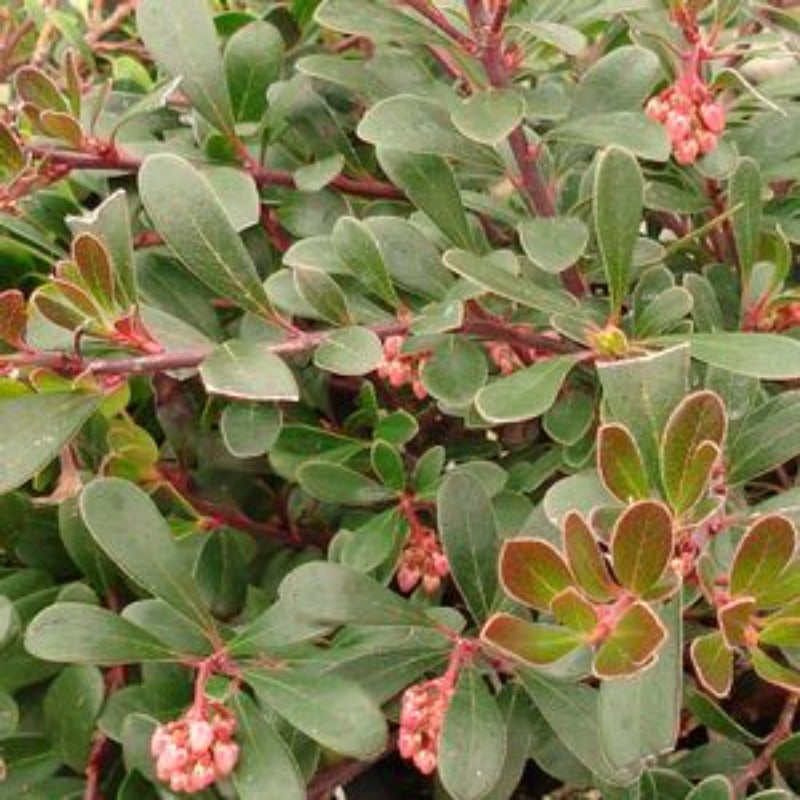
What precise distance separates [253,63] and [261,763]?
506 mm

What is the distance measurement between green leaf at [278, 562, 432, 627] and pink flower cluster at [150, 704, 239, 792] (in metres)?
0.08

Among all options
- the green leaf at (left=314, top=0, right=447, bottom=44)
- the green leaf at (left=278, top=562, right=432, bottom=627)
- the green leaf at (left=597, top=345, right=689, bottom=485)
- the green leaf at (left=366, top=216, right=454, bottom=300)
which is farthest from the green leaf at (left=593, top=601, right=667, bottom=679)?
the green leaf at (left=314, top=0, right=447, bottom=44)

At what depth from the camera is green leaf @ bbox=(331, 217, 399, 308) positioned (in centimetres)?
83

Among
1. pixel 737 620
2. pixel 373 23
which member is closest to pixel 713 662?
pixel 737 620

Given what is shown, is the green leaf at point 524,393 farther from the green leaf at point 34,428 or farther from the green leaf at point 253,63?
the green leaf at point 253,63

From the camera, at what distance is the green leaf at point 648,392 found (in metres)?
0.70

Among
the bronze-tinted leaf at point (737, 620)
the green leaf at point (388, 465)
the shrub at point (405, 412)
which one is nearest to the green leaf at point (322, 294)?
the shrub at point (405, 412)

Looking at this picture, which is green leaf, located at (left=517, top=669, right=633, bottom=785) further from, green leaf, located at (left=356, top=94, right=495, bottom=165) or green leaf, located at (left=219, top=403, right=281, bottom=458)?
green leaf, located at (left=356, top=94, right=495, bottom=165)

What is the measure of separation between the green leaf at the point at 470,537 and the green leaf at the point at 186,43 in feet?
1.12

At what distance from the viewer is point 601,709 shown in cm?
68

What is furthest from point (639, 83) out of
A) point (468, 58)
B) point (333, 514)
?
point (333, 514)

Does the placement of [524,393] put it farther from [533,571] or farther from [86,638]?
[86,638]

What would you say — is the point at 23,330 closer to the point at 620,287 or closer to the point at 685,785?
the point at 620,287

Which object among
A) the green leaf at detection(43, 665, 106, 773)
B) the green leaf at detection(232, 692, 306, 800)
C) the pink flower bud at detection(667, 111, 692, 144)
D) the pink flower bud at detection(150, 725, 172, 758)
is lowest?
the green leaf at detection(43, 665, 106, 773)
